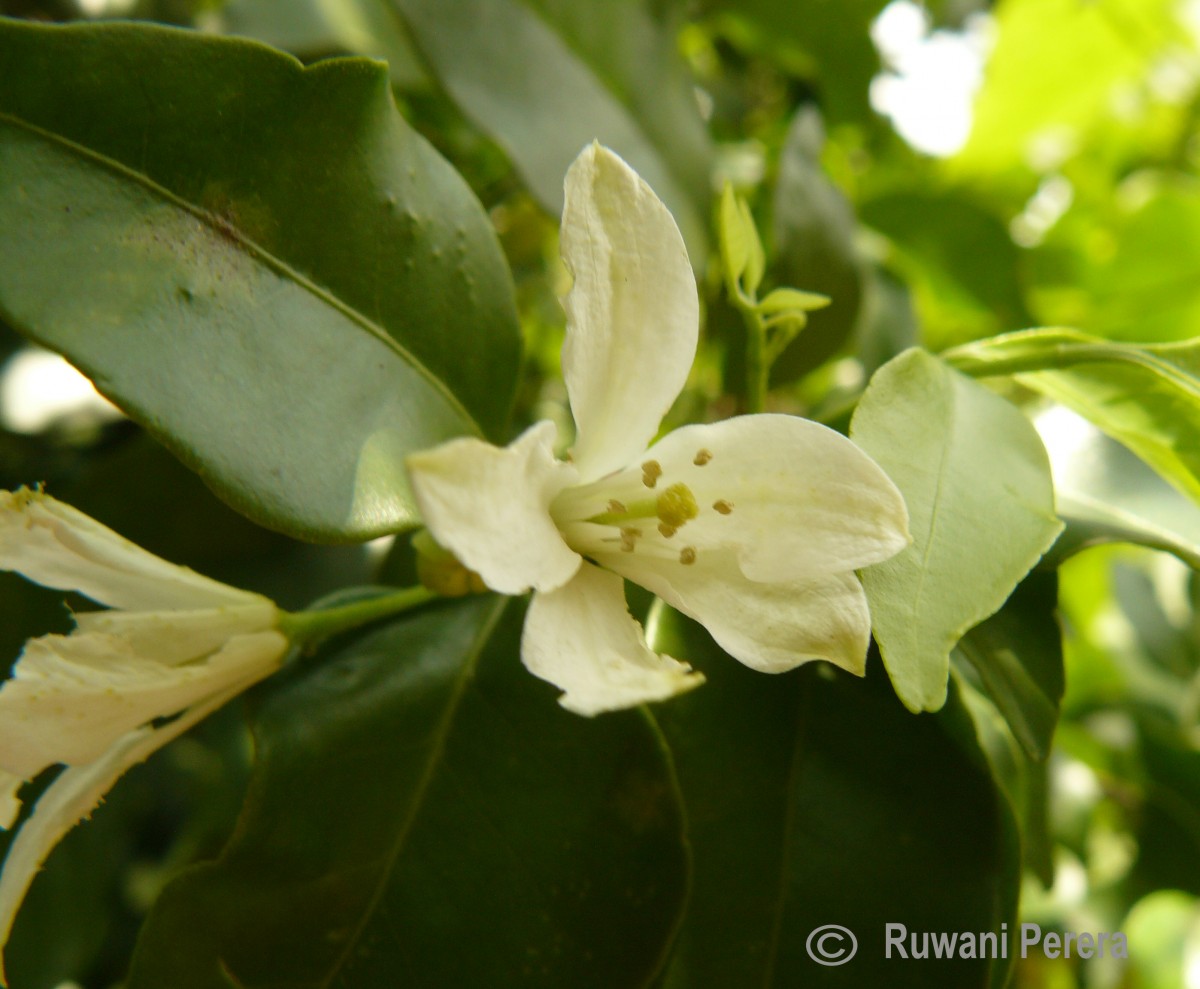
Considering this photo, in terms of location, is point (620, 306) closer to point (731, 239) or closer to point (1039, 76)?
point (731, 239)

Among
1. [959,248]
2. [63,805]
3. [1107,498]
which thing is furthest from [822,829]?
[959,248]

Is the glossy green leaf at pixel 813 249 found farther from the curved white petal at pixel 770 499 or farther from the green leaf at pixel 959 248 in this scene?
the curved white petal at pixel 770 499

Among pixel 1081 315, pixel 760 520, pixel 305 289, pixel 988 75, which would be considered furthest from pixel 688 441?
pixel 988 75

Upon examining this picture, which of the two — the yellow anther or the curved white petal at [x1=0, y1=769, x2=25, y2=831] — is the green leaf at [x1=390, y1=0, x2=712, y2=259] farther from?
the curved white petal at [x1=0, y1=769, x2=25, y2=831]

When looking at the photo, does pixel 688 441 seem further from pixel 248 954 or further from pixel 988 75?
pixel 988 75

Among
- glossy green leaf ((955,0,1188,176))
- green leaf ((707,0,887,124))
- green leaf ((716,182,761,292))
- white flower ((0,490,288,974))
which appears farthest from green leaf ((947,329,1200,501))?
glossy green leaf ((955,0,1188,176))

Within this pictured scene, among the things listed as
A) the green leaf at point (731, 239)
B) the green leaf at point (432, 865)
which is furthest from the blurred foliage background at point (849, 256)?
the green leaf at point (432, 865)
